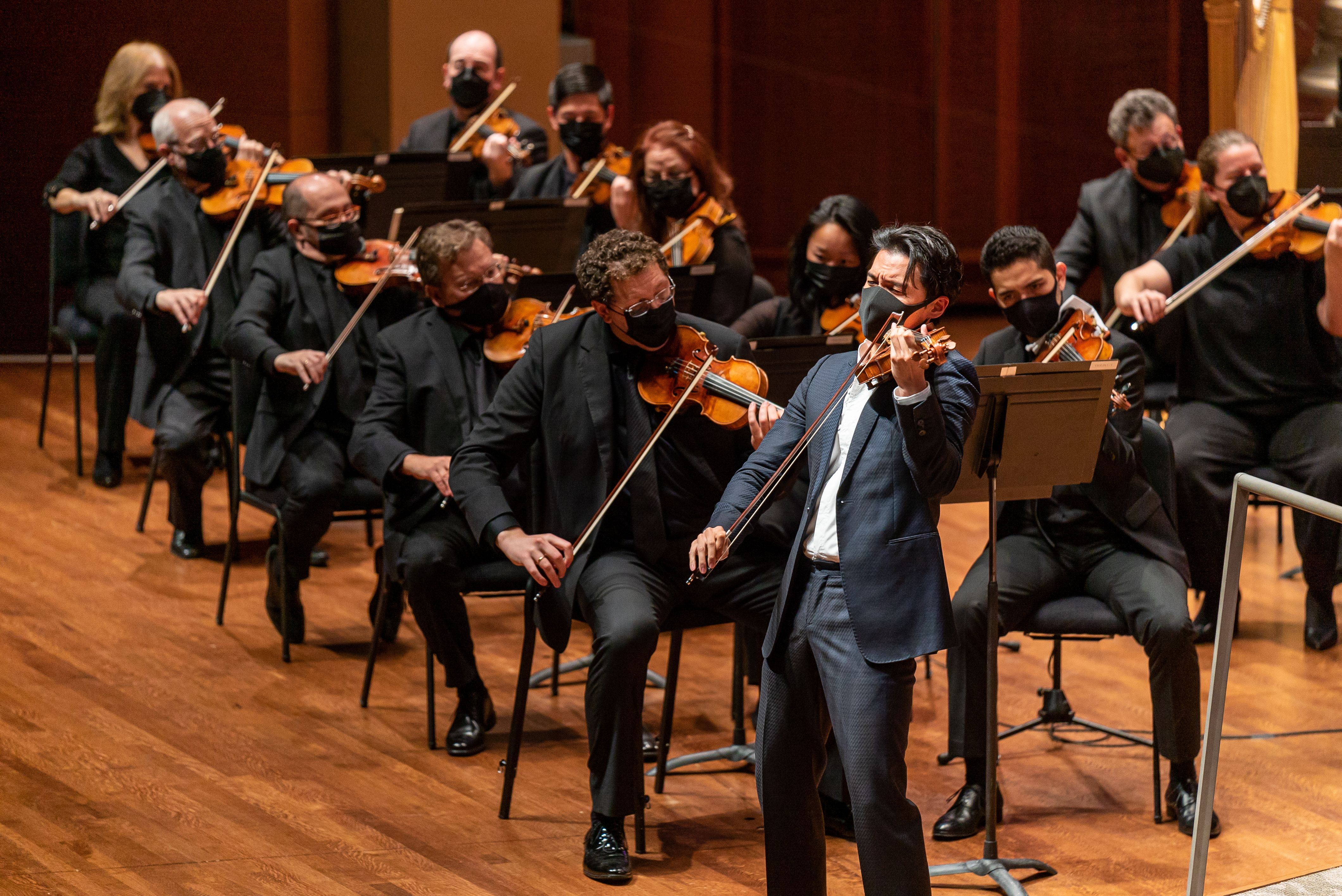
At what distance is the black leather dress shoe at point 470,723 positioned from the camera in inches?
142

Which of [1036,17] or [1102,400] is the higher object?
[1036,17]

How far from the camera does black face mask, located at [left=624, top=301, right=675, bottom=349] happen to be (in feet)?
10.3

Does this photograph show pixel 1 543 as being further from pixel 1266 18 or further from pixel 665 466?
pixel 1266 18

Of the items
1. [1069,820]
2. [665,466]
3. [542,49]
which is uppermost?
[542,49]

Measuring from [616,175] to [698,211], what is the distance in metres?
0.55

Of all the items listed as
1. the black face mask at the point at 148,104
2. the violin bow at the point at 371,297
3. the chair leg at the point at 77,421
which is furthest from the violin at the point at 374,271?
the chair leg at the point at 77,421

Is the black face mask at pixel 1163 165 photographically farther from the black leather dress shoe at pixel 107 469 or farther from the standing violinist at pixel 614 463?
the black leather dress shoe at pixel 107 469

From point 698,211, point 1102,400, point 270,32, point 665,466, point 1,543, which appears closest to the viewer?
point 1102,400

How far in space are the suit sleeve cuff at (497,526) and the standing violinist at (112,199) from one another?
276 centimetres

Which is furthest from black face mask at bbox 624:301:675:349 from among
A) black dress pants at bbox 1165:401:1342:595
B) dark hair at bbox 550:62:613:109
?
dark hair at bbox 550:62:613:109

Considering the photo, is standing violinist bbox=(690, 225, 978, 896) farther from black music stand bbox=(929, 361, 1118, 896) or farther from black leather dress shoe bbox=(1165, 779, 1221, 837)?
black leather dress shoe bbox=(1165, 779, 1221, 837)

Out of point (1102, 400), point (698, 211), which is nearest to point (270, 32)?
point (698, 211)

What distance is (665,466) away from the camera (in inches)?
129

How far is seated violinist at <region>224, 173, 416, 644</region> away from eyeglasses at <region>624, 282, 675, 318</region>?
1261mm
